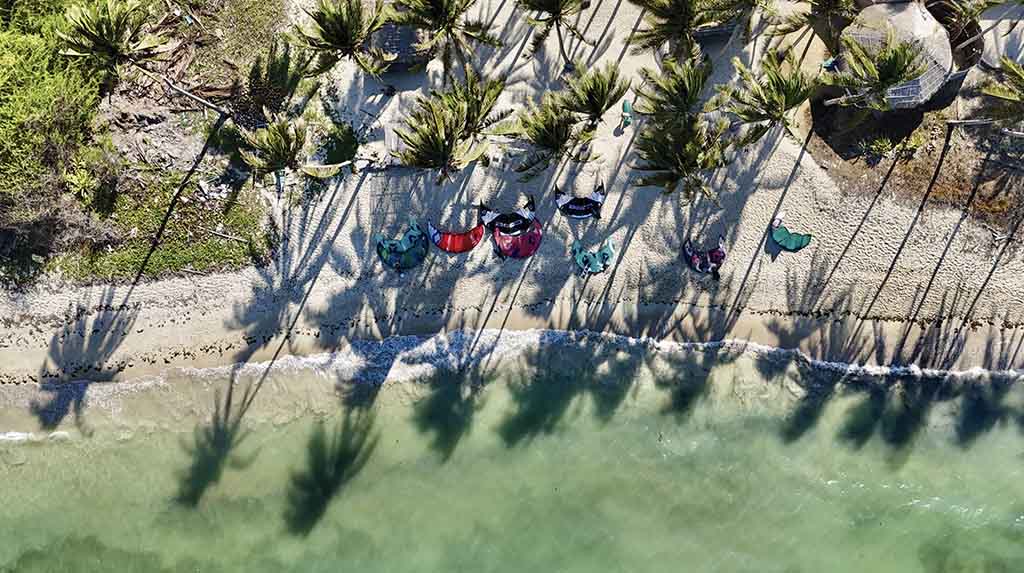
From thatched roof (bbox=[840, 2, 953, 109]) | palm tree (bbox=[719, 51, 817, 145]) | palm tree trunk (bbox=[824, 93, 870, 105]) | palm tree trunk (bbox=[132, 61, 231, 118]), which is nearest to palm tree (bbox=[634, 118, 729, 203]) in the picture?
palm tree (bbox=[719, 51, 817, 145])

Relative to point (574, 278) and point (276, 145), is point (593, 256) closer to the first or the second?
point (574, 278)

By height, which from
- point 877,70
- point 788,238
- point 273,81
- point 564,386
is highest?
point 877,70

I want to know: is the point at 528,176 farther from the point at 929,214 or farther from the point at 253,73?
the point at 929,214

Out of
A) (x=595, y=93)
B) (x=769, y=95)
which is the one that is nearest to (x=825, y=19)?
(x=769, y=95)

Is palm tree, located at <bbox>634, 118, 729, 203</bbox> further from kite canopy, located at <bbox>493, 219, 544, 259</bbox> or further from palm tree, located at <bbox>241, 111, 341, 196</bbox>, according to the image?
palm tree, located at <bbox>241, 111, 341, 196</bbox>

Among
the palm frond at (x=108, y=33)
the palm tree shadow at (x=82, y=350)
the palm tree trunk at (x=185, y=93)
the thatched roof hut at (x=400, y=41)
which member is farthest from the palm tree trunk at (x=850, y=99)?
the palm tree shadow at (x=82, y=350)

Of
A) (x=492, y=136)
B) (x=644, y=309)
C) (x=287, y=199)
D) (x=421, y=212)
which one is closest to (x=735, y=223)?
(x=644, y=309)
